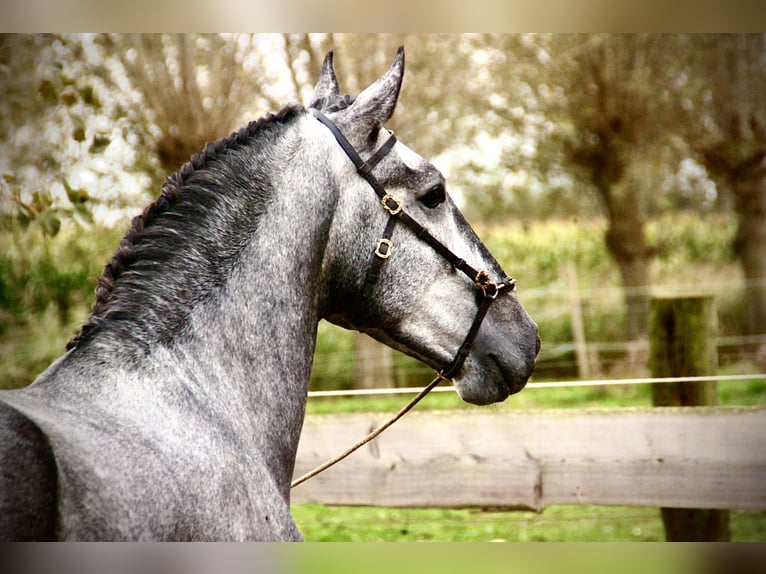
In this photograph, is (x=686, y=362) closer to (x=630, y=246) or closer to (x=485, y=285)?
(x=485, y=285)

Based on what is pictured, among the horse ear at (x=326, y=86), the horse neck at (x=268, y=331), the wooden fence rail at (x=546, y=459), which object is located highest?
the horse ear at (x=326, y=86)

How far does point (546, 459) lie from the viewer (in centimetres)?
257

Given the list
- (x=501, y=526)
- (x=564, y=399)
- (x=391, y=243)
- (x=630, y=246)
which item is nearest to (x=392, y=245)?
(x=391, y=243)

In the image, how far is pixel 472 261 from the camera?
5.09 ft

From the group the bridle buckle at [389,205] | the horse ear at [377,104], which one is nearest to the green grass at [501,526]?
the bridle buckle at [389,205]

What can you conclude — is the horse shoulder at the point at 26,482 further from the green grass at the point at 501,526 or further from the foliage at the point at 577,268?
the foliage at the point at 577,268

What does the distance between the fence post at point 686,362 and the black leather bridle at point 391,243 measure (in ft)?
4.68

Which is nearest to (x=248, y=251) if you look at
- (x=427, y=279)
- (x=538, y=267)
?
(x=427, y=279)

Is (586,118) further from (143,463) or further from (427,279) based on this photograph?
(143,463)

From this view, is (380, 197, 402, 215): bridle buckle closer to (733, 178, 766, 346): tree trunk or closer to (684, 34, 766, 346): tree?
(684, 34, 766, 346): tree

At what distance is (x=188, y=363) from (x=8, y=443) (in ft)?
1.12

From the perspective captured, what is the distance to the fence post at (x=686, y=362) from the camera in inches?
103

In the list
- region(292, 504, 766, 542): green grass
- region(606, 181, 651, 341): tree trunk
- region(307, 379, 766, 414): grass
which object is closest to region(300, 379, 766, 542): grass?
region(292, 504, 766, 542): green grass

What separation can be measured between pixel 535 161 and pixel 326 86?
19.5ft
